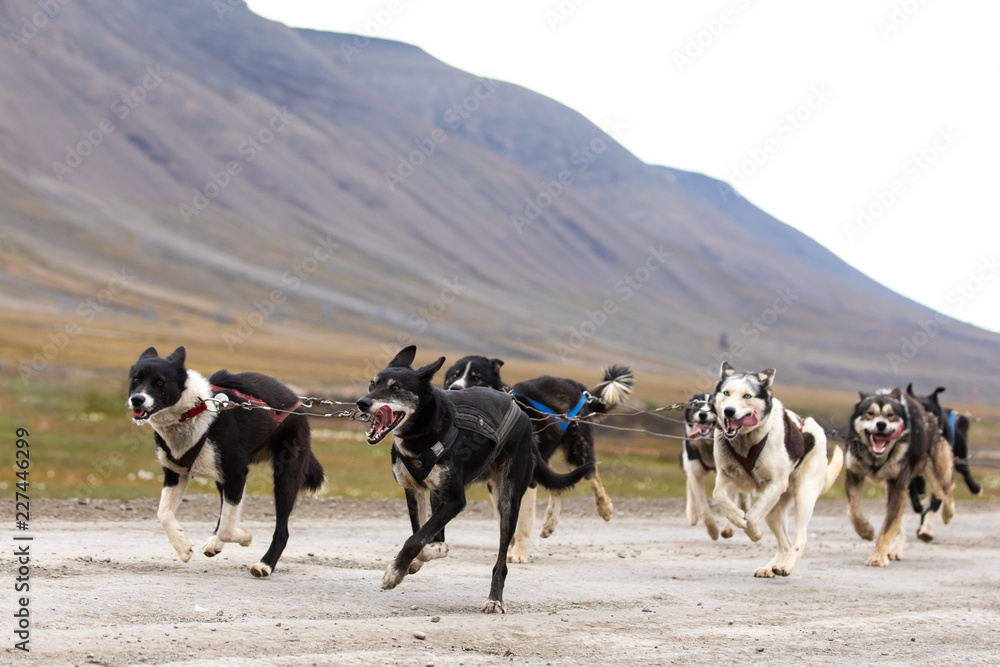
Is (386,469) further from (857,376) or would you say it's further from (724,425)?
(857,376)

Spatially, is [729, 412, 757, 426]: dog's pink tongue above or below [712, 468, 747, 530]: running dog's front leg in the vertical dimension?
above

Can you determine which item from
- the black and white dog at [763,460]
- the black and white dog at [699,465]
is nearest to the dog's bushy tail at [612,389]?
the black and white dog at [699,465]

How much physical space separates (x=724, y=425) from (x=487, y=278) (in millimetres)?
185137

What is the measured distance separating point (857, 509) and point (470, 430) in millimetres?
6288

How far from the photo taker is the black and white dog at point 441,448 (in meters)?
8.31

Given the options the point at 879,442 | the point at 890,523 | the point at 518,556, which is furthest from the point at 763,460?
the point at 890,523

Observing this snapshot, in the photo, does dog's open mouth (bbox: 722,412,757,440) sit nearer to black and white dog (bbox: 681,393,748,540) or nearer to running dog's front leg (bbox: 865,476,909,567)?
black and white dog (bbox: 681,393,748,540)

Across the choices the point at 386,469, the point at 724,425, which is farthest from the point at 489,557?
the point at 386,469

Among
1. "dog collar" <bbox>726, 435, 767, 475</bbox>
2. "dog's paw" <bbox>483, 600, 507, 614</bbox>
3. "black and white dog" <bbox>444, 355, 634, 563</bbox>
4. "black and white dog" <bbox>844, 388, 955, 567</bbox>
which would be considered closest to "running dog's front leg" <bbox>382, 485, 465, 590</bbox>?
"dog's paw" <bbox>483, 600, 507, 614</bbox>

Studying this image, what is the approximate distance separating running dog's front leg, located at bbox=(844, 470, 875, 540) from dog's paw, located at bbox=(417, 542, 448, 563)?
6256 mm

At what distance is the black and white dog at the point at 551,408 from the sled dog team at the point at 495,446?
0.07 feet

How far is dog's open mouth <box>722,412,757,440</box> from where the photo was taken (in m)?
10.9

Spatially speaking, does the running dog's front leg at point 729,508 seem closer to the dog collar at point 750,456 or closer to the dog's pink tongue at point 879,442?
the dog collar at point 750,456

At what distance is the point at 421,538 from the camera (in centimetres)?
829
